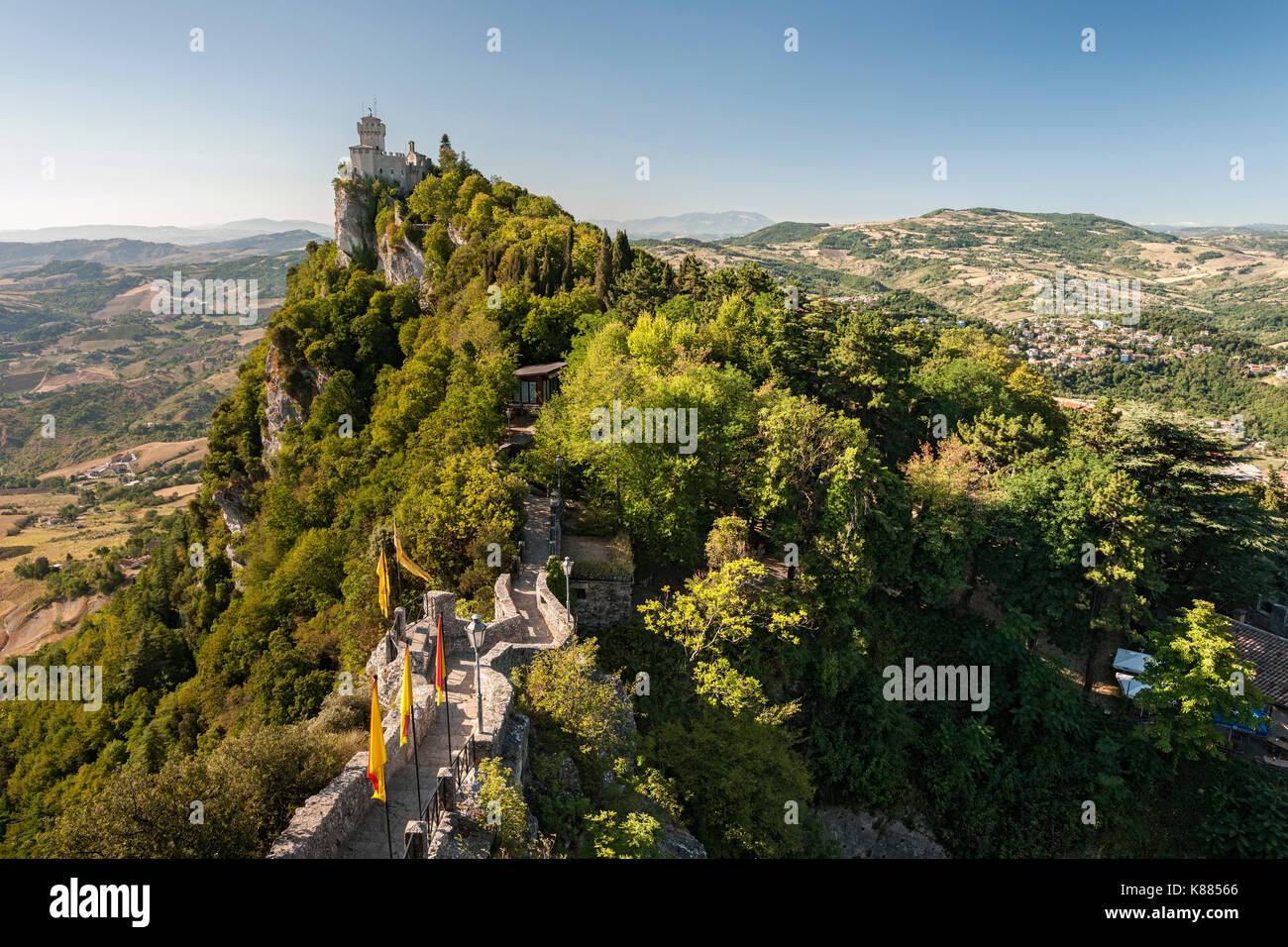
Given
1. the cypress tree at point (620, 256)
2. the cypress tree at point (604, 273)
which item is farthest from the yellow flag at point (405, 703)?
the cypress tree at point (620, 256)

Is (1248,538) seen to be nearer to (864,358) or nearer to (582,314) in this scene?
(864,358)

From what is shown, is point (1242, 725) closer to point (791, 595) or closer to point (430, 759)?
point (791, 595)

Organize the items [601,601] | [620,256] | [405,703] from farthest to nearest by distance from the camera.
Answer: [620,256]
[601,601]
[405,703]

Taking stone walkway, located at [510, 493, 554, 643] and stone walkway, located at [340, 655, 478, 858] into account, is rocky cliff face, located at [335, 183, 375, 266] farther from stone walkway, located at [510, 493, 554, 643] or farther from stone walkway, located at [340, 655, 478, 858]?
stone walkway, located at [340, 655, 478, 858]

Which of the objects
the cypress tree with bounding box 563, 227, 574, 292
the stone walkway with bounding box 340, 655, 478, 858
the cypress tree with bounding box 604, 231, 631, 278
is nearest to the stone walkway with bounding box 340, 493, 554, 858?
the stone walkway with bounding box 340, 655, 478, 858

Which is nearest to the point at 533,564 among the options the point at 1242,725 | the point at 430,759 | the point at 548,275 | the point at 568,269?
the point at 430,759

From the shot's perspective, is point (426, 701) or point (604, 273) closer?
point (426, 701)
